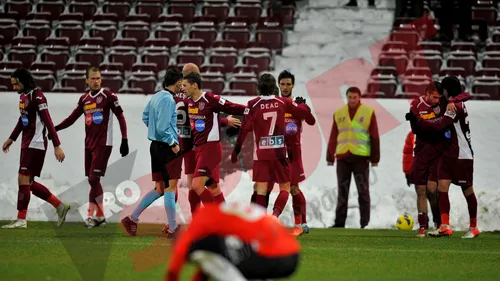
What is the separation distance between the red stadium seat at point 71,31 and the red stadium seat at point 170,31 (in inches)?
72.4

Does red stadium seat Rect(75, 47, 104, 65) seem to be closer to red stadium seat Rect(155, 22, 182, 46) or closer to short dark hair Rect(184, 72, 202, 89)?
red stadium seat Rect(155, 22, 182, 46)

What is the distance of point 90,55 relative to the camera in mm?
19812

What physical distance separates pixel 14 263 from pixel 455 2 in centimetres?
1602

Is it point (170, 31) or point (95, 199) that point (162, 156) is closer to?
point (95, 199)

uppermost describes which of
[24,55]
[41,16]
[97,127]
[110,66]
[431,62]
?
[41,16]

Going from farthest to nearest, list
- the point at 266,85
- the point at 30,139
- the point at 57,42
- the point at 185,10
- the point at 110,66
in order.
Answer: the point at 185,10 → the point at 57,42 → the point at 110,66 → the point at 30,139 → the point at 266,85

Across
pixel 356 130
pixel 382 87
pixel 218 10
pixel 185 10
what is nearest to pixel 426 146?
pixel 356 130

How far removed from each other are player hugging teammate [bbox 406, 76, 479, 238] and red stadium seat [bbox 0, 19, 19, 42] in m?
12.1

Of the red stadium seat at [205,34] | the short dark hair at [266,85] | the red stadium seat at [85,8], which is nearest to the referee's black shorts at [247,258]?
the short dark hair at [266,85]

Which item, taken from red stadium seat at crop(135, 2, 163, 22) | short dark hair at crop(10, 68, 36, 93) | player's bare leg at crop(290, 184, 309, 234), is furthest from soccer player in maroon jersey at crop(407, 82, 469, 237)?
red stadium seat at crop(135, 2, 163, 22)

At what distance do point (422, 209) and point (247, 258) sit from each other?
8.39m

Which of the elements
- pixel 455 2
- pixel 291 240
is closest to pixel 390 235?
pixel 291 240

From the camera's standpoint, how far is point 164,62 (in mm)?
19438

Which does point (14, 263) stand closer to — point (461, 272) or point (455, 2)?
point (461, 272)
